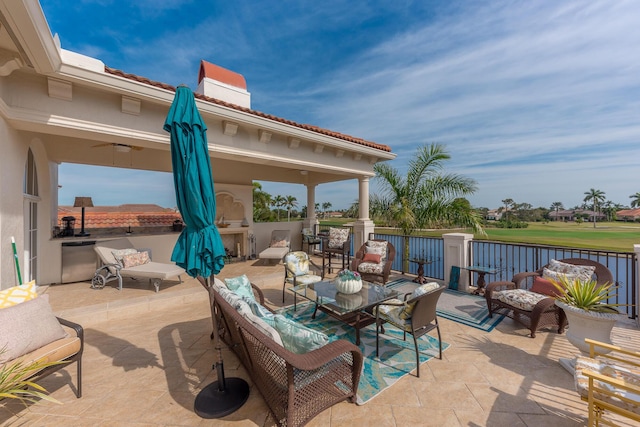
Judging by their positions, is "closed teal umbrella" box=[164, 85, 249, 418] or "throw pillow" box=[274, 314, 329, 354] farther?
"closed teal umbrella" box=[164, 85, 249, 418]

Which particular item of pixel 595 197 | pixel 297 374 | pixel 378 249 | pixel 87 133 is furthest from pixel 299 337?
pixel 595 197

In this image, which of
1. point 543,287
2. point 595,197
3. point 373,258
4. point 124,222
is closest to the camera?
point 543,287

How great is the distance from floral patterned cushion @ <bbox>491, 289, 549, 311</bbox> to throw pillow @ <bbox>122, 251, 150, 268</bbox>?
758 centimetres

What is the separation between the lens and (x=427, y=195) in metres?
7.15

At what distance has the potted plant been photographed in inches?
105

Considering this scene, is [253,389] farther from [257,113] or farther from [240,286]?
[257,113]

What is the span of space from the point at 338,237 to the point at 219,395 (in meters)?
6.33

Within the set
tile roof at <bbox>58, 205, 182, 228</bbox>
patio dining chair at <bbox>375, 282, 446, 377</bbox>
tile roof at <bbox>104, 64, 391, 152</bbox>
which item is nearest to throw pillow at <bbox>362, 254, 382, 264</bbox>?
patio dining chair at <bbox>375, 282, 446, 377</bbox>

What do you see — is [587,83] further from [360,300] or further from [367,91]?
[360,300]

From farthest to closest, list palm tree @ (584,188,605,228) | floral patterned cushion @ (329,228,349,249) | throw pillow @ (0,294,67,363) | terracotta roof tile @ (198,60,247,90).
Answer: palm tree @ (584,188,605,228), floral patterned cushion @ (329,228,349,249), terracotta roof tile @ (198,60,247,90), throw pillow @ (0,294,67,363)

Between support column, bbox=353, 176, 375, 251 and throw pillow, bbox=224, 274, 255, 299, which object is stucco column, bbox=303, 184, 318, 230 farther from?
throw pillow, bbox=224, 274, 255, 299

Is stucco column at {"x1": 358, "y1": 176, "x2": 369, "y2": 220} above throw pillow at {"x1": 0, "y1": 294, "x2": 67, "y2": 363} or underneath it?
above

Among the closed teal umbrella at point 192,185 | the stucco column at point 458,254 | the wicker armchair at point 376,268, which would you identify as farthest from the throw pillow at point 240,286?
the stucco column at point 458,254

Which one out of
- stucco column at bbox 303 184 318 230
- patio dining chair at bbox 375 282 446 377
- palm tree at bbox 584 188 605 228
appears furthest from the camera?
palm tree at bbox 584 188 605 228
